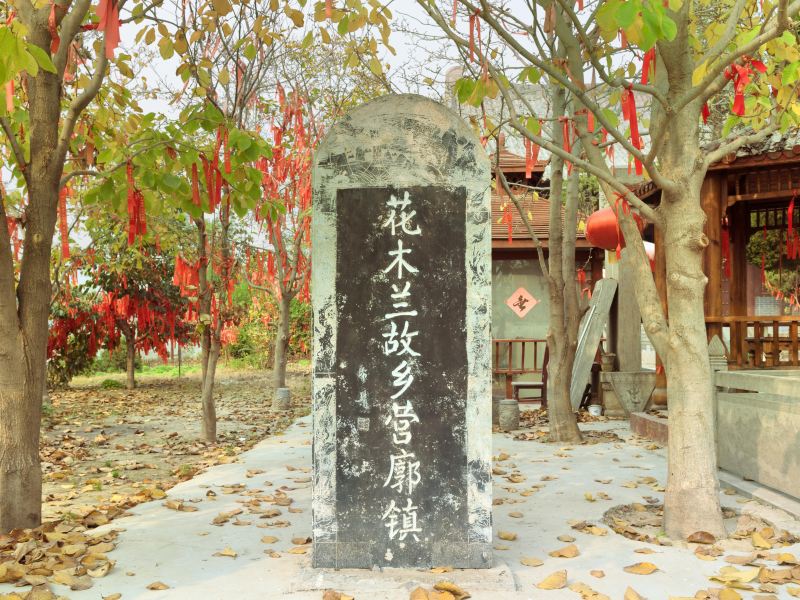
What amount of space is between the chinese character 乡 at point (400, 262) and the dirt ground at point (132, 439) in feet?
10.2

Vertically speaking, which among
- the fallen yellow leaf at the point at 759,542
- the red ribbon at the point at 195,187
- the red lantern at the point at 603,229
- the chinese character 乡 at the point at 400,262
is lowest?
the fallen yellow leaf at the point at 759,542

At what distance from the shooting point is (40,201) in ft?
17.0

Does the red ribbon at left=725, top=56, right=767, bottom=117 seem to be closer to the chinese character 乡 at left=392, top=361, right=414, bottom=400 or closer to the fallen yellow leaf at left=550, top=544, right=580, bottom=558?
the chinese character 乡 at left=392, top=361, right=414, bottom=400

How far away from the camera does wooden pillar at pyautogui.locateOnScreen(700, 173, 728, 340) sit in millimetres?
10664

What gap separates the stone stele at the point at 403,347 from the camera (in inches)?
168

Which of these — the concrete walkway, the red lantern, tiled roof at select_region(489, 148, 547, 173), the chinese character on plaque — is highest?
tiled roof at select_region(489, 148, 547, 173)

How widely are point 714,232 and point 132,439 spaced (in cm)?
914

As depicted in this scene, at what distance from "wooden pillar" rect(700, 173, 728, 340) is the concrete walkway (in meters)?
3.84

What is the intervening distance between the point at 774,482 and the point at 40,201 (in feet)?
19.9

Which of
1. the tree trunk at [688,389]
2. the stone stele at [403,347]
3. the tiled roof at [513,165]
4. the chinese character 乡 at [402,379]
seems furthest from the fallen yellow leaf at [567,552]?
the tiled roof at [513,165]

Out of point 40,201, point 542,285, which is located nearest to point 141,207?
point 40,201

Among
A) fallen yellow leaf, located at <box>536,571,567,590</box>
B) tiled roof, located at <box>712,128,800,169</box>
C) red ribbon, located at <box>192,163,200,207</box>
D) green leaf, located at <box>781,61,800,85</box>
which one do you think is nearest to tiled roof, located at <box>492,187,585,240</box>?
tiled roof, located at <box>712,128,800,169</box>

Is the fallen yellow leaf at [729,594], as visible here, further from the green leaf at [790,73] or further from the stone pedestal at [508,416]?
the stone pedestal at [508,416]

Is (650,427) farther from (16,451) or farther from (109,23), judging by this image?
(109,23)
